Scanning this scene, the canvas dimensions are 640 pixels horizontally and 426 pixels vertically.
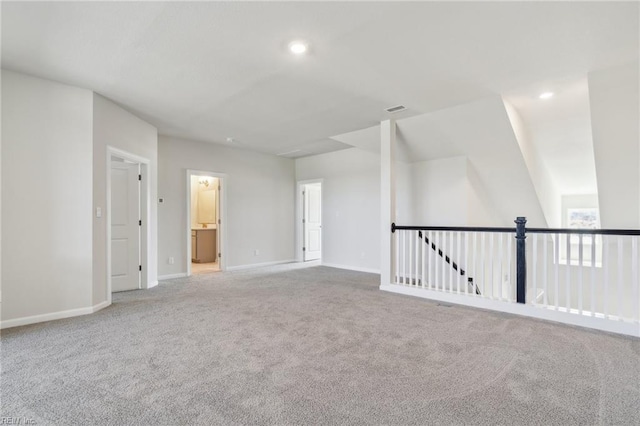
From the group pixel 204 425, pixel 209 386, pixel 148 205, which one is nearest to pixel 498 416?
pixel 204 425

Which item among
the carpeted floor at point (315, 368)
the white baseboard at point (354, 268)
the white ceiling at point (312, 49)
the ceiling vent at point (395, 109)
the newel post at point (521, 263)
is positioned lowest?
the white baseboard at point (354, 268)

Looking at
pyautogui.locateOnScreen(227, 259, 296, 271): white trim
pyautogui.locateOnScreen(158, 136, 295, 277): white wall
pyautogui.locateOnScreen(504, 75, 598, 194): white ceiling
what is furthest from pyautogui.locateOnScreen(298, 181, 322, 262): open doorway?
pyautogui.locateOnScreen(504, 75, 598, 194): white ceiling

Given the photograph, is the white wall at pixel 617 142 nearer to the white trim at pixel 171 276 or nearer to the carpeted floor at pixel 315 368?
the carpeted floor at pixel 315 368

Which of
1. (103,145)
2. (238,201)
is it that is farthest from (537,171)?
(103,145)

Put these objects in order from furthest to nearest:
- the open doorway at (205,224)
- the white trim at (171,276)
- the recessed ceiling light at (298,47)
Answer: the open doorway at (205,224)
the white trim at (171,276)
the recessed ceiling light at (298,47)

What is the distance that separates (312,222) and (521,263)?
5301 mm

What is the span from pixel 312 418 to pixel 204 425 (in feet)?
1.85

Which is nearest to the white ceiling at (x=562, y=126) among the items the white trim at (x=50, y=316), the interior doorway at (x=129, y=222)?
the interior doorway at (x=129, y=222)

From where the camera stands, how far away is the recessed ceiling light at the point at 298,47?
8.72 ft

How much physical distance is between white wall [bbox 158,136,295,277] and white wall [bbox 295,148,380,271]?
0.92m

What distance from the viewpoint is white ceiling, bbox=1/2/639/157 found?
2254mm

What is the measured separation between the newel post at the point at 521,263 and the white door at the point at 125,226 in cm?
523

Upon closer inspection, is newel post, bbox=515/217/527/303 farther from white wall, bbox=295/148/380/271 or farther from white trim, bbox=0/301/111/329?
white trim, bbox=0/301/111/329

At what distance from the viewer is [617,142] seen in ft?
11.8
